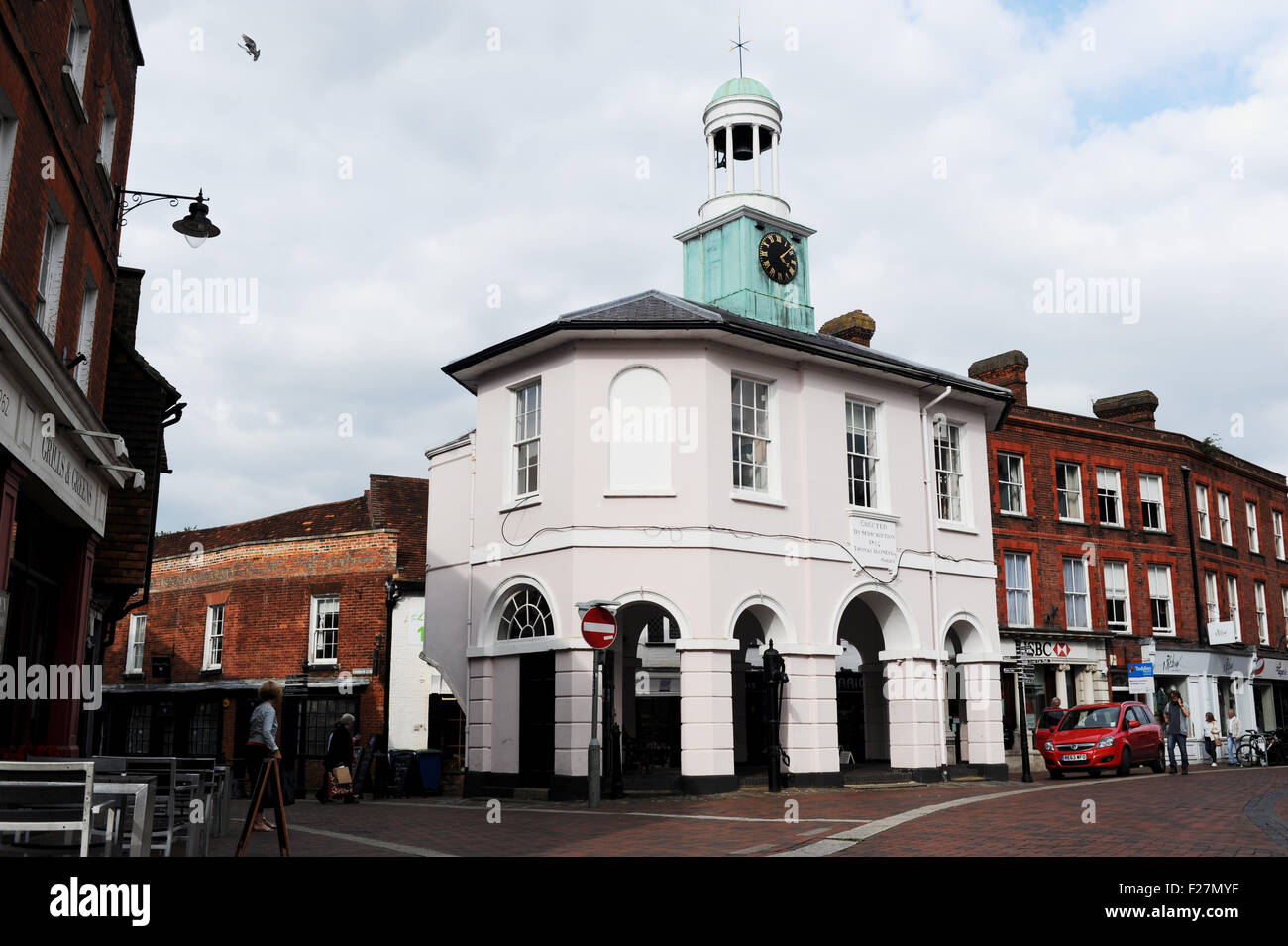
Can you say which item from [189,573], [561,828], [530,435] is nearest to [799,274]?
[530,435]

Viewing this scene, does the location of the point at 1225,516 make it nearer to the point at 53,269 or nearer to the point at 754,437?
the point at 754,437

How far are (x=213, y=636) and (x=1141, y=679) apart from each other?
2593cm

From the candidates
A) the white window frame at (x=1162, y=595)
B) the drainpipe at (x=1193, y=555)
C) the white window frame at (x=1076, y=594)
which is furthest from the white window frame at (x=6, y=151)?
the drainpipe at (x=1193, y=555)

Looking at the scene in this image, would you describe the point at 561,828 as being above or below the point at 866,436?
below

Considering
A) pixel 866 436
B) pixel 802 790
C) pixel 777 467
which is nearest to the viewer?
pixel 802 790

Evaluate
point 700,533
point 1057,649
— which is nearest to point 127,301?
point 700,533

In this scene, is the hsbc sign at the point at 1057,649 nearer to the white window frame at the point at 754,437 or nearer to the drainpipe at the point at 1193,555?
the drainpipe at the point at 1193,555

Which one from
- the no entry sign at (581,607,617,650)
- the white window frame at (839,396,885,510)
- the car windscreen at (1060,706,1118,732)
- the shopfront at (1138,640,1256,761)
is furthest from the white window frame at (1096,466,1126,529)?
the no entry sign at (581,607,617,650)

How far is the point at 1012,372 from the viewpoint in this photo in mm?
32000

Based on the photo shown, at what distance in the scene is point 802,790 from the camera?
707 inches

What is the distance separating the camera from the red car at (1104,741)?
2228 cm
